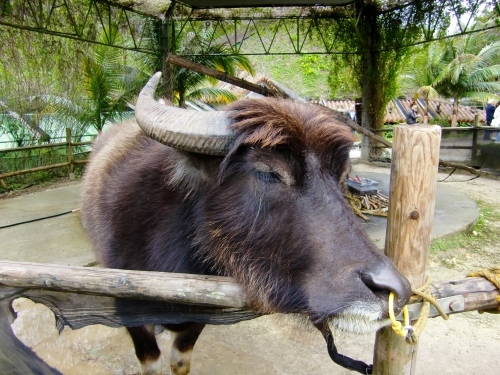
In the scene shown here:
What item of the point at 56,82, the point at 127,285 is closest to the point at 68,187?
the point at 56,82

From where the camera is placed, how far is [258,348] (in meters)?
3.25

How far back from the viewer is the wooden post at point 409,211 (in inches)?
60.9

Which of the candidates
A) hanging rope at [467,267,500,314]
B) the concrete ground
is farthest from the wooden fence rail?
hanging rope at [467,267,500,314]

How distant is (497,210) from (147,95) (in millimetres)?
7036

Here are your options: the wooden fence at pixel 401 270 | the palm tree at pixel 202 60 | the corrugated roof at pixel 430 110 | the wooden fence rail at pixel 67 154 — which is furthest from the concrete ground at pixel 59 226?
the corrugated roof at pixel 430 110

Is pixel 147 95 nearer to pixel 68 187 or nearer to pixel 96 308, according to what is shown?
pixel 96 308

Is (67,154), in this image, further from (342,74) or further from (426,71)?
(426,71)

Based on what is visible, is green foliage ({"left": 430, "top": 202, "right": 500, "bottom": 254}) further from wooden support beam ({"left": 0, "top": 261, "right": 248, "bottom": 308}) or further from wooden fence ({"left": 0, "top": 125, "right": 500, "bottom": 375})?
wooden support beam ({"left": 0, "top": 261, "right": 248, "bottom": 308})

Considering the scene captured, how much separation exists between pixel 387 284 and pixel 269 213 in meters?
0.52

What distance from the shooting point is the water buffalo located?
1.37 metres

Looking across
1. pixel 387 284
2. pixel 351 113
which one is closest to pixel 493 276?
pixel 387 284

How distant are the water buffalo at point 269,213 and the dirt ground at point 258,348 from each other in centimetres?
135

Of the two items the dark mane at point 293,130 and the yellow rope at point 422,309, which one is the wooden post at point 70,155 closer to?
the dark mane at point 293,130

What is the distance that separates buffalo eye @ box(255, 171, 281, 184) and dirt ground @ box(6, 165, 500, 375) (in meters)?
1.56
